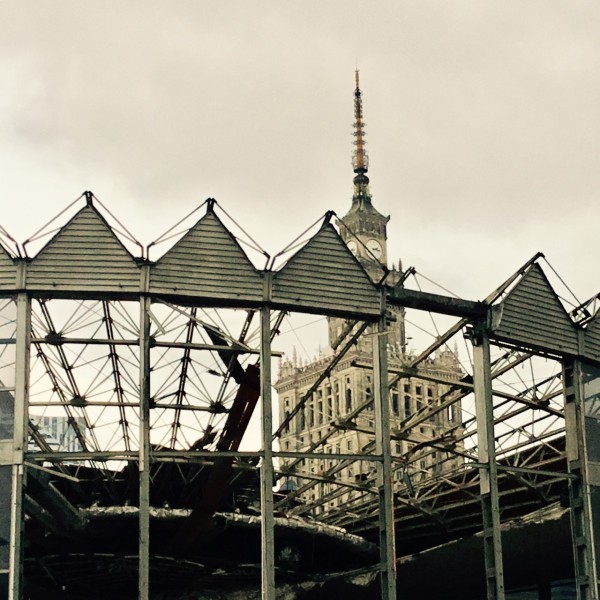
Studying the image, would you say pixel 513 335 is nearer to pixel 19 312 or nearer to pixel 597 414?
pixel 597 414

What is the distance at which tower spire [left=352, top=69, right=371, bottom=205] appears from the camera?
165 metres

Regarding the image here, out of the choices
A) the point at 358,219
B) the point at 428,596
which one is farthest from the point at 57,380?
the point at 358,219

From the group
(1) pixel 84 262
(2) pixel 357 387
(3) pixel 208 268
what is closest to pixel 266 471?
(3) pixel 208 268

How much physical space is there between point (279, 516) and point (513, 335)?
18586mm

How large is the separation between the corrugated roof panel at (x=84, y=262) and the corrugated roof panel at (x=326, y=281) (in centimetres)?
574

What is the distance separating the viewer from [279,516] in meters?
61.8

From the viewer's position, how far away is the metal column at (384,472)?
43.4 metres

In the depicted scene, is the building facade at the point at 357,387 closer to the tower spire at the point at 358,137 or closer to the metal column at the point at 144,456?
the tower spire at the point at 358,137

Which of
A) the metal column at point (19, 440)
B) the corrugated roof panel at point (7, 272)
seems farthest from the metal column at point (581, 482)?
the corrugated roof panel at point (7, 272)

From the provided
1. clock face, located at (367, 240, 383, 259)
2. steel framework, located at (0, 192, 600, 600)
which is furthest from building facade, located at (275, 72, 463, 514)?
steel framework, located at (0, 192, 600, 600)

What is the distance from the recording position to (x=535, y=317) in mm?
50469

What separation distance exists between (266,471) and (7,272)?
464 inches

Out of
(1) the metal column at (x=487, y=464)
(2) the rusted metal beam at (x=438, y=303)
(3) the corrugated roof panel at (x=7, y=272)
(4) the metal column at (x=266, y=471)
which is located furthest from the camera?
(2) the rusted metal beam at (x=438, y=303)

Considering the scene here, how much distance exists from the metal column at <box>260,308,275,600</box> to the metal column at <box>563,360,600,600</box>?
Result: 45.7 ft
